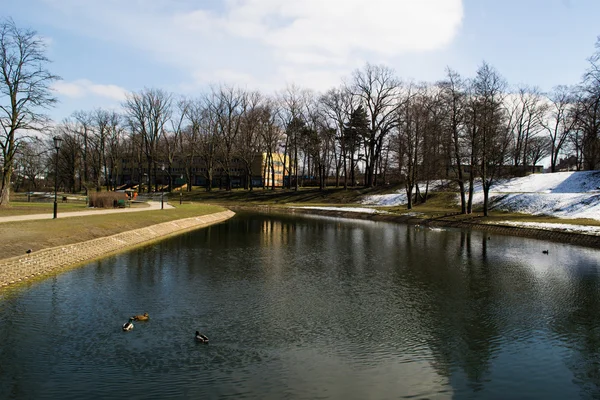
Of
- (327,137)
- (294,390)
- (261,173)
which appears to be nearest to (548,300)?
(294,390)

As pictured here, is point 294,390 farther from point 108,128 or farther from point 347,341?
point 108,128

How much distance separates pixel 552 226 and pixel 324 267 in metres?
21.7

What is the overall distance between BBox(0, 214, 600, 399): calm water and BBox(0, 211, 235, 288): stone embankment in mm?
976

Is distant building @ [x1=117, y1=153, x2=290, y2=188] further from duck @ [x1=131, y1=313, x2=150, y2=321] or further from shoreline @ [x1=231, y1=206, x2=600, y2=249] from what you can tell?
duck @ [x1=131, y1=313, x2=150, y2=321]

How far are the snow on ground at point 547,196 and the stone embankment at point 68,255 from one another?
114ft

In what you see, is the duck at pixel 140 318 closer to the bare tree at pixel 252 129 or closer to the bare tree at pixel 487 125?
the bare tree at pixel 487 125

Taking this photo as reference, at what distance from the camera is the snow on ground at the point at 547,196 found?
39969mm

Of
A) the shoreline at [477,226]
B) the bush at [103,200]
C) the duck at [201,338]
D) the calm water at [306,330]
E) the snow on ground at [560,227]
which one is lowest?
the calm water at [306,330]

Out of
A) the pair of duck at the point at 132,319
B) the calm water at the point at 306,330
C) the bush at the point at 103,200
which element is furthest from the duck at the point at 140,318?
the bush at the point at 103,200

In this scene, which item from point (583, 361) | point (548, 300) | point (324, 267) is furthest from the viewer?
point (324, 267)

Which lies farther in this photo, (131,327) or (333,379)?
(131,327)

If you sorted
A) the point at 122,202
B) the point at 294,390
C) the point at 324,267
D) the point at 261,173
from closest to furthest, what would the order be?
the point at 294,390
the point at 324,267
the point at 122,202
the point at 261,173

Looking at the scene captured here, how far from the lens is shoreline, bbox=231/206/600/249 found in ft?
97.4

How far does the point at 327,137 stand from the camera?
81125 mm
